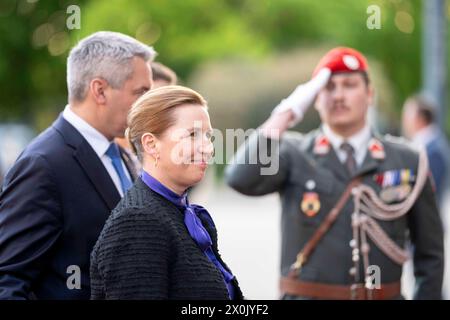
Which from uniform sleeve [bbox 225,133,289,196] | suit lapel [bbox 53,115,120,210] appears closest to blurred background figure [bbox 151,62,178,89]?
uniform sleeve [bbox 225,133,289,196]

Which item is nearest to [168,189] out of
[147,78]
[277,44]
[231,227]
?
[147,78]

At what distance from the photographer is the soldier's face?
3.83 m

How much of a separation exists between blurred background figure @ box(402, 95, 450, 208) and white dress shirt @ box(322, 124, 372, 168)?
10.8 ft

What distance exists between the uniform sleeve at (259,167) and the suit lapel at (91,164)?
982 millimetres

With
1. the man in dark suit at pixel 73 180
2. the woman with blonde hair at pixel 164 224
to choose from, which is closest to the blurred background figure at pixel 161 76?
the man in dark suit at pixel 73 180

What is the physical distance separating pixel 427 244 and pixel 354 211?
33 cm

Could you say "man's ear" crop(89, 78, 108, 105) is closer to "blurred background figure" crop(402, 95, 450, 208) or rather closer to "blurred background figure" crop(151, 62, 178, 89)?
"blurred background figure" crop(151, 62, 178, 89)

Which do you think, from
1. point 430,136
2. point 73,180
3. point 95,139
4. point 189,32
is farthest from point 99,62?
point 189,32

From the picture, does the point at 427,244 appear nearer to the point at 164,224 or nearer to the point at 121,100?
the point at 121,100

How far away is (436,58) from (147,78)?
6600 mm

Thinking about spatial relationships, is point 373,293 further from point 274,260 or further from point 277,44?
point 277,44

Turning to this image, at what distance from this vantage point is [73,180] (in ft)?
9.20

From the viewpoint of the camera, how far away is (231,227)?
13.4 m

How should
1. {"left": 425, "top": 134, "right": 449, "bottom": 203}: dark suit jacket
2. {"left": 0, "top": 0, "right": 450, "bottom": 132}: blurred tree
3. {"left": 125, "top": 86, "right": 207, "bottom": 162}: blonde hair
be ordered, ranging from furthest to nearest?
{"left": 0, "top": 0, "right": 450, "bottom": 132}: blurred tree → {"left": 425, "top": 134, "right": 449, "bottom": 203}: dark suit jacket → {"left": 125, "top": 86, "right": 207, "bottom": 162}: blonde hair
